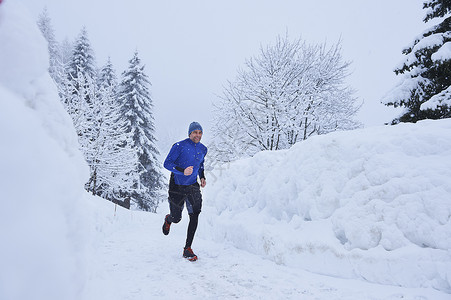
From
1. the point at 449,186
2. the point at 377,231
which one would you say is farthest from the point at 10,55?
the point at 449,186

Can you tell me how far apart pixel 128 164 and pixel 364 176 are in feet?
45.8

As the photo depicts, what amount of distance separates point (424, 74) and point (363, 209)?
21.1 ft

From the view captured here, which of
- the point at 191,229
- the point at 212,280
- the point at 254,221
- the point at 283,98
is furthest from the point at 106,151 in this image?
the point at 212,280

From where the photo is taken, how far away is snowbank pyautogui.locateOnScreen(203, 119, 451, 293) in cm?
252

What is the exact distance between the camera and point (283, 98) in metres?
11.9

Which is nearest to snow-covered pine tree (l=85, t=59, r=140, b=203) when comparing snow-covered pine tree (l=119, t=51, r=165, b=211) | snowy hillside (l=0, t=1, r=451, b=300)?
snow-covered pine tree (l=119, t=51, r=165, b=211)

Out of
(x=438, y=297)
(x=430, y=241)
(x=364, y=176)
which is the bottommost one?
(x=438, y=297)

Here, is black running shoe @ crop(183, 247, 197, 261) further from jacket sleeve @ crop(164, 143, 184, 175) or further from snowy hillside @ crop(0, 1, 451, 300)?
jacket sleeve @ crop(164, 143, 184, 175)

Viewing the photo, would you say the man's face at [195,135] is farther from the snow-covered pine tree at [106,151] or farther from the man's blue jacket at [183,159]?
the snow-covered pine tree at [106,151]

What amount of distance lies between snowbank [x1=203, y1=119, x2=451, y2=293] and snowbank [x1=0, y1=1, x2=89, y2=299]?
2740mm

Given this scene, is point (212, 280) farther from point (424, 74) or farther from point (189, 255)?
point (424, 74)

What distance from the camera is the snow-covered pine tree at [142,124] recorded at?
19062 millimetres

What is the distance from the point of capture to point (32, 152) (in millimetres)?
1160

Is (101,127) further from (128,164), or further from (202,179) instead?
(202,179)
